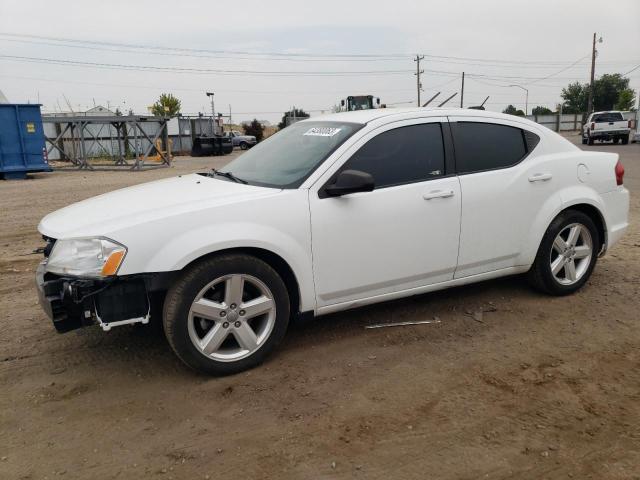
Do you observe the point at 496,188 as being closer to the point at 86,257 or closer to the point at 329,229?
the point at 329,229

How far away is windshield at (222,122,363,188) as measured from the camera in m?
3.83

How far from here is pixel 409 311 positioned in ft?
14.8

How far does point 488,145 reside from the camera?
173 inches

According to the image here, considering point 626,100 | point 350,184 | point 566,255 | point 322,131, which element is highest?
point 626,100

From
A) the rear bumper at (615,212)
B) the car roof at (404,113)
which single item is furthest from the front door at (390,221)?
the rear bumper at (615,212)

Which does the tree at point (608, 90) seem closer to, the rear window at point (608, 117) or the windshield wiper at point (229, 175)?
the rear window at point (608, 117)

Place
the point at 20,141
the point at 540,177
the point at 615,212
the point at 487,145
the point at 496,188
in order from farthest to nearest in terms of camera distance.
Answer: the point at 20,141 < the point at 615,212 < the point at 540,177 < the point at 487,145 < the point at 496,188

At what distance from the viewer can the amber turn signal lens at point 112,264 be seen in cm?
315

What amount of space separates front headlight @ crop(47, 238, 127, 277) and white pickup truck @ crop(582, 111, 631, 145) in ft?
105

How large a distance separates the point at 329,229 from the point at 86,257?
1498mm

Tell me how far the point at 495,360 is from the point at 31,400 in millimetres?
2913

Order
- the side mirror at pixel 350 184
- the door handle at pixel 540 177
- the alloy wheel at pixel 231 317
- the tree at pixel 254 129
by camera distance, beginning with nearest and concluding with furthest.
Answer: the alloy wheel at pixel 231 317, the side mirror at pixel 350 184, the door handle at pixel 540 177, the tree at pixel 254 129

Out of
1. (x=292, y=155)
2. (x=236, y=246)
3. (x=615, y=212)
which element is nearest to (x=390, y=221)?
(x=292, y=155)

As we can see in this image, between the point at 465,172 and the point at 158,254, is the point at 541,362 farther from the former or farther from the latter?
the point at 158,254
